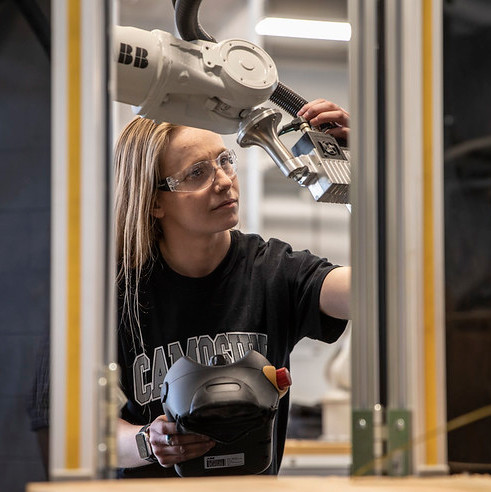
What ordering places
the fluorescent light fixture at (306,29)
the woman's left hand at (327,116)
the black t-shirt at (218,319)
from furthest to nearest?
the fluorescent light fixture at (306,29)
the black t-shirt at (218,319)
the woman's left hand at (327,116)

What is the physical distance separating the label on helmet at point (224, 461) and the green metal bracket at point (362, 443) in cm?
77

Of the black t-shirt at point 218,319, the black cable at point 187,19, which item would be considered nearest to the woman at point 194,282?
the black t-shirt at point 218,319

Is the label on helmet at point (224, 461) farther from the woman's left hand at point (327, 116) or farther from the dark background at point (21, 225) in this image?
the dark background at point (21, 225)

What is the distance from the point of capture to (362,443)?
111 cm

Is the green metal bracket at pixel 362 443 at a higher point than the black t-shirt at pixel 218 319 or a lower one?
lower

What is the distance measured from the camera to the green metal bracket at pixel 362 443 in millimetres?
1102

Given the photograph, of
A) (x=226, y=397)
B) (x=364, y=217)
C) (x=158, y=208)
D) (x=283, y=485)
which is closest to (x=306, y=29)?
(x=158, y=208)

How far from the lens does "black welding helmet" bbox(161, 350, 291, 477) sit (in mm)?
1574

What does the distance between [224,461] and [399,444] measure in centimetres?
83

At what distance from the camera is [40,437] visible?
106 centimetres

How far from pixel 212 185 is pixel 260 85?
0.37m

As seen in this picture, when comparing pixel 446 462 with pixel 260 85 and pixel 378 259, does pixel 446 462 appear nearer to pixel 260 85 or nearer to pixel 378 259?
pixel 378 259

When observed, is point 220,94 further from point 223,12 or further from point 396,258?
point 223,12

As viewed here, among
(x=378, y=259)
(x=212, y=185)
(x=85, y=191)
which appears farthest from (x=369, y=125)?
(x=212, y=185)
